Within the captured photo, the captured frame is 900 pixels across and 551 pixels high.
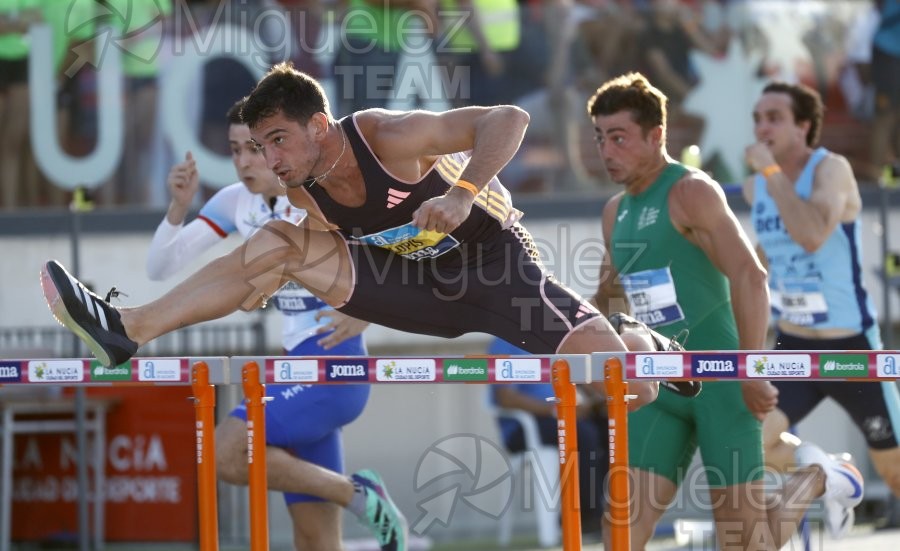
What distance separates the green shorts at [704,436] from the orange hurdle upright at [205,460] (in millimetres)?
1799

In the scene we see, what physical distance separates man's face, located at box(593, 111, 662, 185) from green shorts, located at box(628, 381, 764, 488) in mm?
952

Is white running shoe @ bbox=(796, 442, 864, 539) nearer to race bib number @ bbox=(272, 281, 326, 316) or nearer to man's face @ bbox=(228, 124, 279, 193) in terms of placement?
race bib number @ bbox=(272, 281, 326, 316)

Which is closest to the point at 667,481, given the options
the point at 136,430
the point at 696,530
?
the point at 696,530

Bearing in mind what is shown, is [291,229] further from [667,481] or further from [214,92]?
[214,92]

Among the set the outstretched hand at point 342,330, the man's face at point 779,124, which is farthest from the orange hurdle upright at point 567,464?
the man's face at point 779,124

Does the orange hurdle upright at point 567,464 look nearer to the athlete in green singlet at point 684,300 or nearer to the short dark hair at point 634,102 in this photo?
the athlete in green singlet at point 684,300

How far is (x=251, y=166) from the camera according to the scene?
666cm

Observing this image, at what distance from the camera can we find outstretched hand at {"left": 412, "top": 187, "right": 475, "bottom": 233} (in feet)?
15.7

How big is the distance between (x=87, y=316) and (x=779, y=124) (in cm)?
390

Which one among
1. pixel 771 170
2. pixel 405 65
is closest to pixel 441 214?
pixel 771 170

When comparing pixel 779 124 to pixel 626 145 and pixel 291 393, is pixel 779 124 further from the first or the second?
pixel 291 393

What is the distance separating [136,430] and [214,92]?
8.44 ft

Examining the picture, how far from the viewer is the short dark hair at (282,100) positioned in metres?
5.13

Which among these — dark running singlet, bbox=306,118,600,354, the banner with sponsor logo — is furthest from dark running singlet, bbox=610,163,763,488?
the banner with sponsor logo
